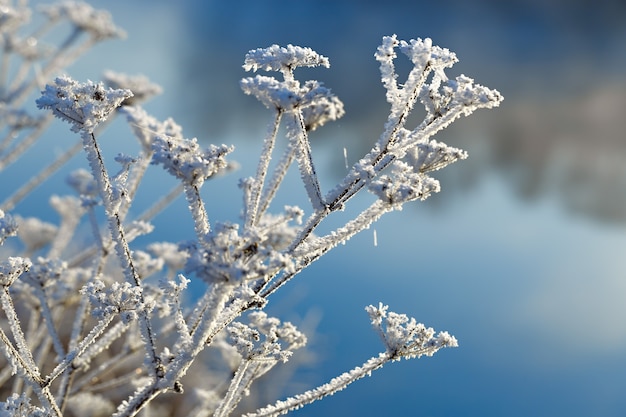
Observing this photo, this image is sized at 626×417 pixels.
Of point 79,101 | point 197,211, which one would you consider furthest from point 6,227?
point 197,211

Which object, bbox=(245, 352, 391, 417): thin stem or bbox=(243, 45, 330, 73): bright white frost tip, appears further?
bbox=(245, 352, 391, 417): thin stem

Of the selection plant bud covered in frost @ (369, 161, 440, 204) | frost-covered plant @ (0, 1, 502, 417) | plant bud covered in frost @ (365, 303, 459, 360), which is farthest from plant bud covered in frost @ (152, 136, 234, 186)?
plant bud covered in frost @ (365, 303, 459, 360)

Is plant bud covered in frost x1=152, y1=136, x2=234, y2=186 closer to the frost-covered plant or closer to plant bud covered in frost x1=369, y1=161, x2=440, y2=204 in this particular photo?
the frost-covered plant

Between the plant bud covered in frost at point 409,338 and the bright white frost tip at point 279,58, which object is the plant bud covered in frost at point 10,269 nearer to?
the bright white frost tip at point 279,58

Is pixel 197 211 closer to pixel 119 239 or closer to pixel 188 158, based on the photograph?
pixel 188 158

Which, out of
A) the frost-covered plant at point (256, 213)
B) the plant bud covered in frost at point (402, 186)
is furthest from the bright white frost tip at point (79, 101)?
the plant bud covered in frost at point (402, 186)

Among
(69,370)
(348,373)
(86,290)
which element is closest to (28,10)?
(69,370)
